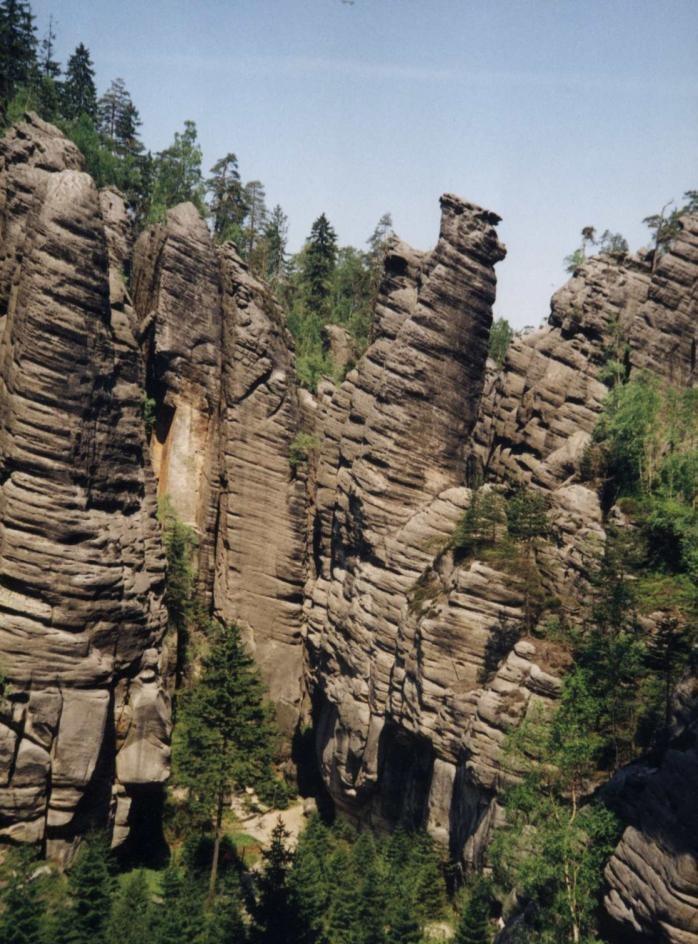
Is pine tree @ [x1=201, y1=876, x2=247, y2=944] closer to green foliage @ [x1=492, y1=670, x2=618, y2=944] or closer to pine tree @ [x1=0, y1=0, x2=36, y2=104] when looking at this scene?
green foliage @ [x1=492, y1=670, x2=618, y2=944]

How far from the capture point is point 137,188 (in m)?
66.3

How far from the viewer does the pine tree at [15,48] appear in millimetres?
61281

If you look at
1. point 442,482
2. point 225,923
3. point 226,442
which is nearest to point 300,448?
point 226,442

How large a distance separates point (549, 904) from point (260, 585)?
28.3 m

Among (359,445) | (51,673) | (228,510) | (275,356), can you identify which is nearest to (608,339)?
(359,445)

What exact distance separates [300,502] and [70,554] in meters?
18.2

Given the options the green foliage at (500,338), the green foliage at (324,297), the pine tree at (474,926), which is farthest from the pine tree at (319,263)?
the pine tree at (474,926)

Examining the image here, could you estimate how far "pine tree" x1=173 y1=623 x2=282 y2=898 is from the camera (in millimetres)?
34750

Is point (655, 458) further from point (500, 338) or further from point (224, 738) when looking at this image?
point (500, 338)

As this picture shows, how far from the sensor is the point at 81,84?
252ft

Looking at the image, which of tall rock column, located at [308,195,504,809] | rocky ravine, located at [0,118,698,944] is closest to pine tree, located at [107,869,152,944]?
rocky ravine, located at [0,118,698,944]

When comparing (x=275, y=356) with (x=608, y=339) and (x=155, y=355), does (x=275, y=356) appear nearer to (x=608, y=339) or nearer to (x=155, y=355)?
(x=155, y=355)

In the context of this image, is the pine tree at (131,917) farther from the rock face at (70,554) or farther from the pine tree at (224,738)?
the rock face at (70,554)

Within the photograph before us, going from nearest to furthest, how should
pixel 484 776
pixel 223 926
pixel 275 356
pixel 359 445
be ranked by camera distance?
1. pixel 223 926
2. pixel 484 776
3. pixel 359 445
4. pixel 275 356
